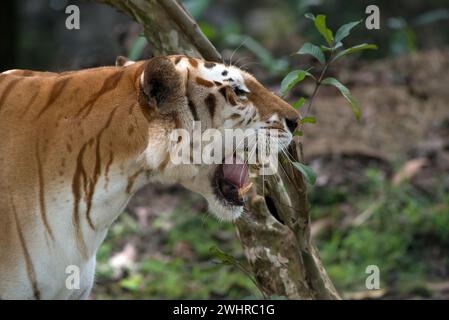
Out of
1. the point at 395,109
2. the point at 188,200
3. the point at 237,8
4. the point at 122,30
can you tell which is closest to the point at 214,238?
the point at 188,200

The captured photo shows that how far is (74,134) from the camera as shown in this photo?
361 cm

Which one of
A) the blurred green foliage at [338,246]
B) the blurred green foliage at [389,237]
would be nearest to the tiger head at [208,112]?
the blurred green foliage at [338,246]

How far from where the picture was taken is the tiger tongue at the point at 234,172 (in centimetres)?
384

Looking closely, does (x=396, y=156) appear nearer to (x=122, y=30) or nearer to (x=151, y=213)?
(x=151, y=213)

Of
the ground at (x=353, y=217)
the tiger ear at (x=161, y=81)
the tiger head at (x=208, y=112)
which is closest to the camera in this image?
the tiger ear at (x=161, y=81)

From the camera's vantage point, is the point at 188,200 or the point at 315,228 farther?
the point at 188,200

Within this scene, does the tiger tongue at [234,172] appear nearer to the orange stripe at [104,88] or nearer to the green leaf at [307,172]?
the green leaf at [307,172]

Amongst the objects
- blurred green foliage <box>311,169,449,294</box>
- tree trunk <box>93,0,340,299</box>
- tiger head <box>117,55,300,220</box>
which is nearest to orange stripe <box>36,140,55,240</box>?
tiger head <box>117,55,300,220</box>

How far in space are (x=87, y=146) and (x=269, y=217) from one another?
97 cm

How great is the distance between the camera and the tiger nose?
146 inches

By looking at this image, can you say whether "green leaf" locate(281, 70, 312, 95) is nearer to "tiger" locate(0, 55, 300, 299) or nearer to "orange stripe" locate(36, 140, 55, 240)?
"tiger" locate(0, 55, 300, 299)

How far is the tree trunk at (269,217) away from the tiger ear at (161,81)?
1.70 ft

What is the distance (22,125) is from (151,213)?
3.64 m

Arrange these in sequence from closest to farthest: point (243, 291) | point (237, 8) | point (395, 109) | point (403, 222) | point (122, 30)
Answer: point (243, 291) → point (403, 222) → point (395, 109) → point (122, 30) → point (237, 8)
